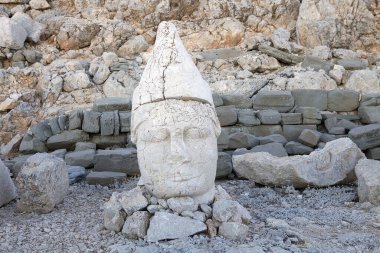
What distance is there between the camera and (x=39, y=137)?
30.8 feet

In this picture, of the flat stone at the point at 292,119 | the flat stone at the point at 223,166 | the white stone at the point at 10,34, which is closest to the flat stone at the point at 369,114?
the flat stone at the point at 292,119

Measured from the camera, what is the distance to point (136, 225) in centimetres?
413

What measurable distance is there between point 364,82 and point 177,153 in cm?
957

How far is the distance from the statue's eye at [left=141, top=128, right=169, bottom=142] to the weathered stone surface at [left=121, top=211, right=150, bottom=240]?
730mm

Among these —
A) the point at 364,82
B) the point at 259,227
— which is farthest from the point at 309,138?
the point at 259,227

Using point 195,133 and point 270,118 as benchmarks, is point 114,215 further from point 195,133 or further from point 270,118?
point 270,118

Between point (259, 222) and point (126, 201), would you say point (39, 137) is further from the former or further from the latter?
point (259, 222)

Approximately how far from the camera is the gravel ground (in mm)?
3850

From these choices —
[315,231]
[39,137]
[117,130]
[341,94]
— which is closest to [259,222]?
[315,231]

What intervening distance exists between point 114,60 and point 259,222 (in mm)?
9708

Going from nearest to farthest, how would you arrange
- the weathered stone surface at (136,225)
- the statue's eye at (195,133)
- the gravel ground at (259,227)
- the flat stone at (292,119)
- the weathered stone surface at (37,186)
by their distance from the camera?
1. the gravel ground at (259,227)
2. the weathered stone surface at (136,225)
3. the statue's eye at (195,133)
4. the weathered stone surface at (37,186)
5. the flat stone at (292,119)

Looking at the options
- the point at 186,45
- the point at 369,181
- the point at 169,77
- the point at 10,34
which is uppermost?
the point at 169,77

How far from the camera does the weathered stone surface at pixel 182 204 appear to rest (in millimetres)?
4258

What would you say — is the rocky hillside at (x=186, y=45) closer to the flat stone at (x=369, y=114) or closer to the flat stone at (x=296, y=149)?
the flat stone at (x=369, y=114)
